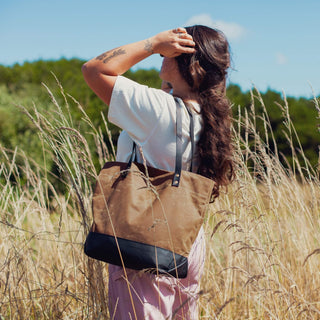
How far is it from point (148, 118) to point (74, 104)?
4.02 meters

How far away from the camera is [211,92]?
4.77ft

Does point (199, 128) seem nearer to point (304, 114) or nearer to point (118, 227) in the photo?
point (118, 227)

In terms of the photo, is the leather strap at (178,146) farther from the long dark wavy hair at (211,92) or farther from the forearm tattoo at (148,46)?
the forearm tattoo at (148,46)

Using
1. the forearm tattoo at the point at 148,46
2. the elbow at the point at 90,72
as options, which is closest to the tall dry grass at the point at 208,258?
the elbow at the point at 90,72

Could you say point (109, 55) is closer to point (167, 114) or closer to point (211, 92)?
point (167, 114)

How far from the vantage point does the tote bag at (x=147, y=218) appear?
47.3 inches

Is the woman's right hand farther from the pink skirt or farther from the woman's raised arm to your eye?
the pink skirt

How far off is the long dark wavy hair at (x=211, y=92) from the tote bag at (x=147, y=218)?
159mm

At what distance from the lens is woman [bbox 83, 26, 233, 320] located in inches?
50.8

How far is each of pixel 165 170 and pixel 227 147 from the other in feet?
1.02

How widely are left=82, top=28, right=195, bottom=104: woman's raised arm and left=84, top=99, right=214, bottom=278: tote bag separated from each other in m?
0.31

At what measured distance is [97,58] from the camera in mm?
1338

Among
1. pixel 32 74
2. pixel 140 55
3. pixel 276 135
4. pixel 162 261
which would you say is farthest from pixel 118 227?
pixel 32 74

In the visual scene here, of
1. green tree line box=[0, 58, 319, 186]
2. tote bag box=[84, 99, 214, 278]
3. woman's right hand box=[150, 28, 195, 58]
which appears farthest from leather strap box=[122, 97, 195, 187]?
green tree line box=[0, 58, 319, 186]
